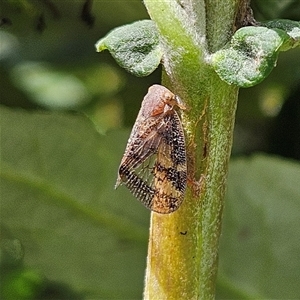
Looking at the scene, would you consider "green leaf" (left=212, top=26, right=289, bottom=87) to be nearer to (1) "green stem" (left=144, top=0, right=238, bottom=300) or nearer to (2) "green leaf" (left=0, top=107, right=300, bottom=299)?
(1) "green stem" (left=144, top=0, right=238, bottom=300)

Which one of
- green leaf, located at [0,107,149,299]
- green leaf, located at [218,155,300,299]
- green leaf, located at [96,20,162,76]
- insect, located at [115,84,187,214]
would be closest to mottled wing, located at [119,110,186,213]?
insect, located at [115,84,187,214]

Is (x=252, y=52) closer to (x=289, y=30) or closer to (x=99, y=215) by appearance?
(x=289, y=30)

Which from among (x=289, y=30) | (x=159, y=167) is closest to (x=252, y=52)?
(x=289, y=30)

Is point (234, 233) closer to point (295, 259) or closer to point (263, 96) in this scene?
point (295, 259)

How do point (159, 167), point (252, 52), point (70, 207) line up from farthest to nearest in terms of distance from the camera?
1. point (70, 207)
2. point (159, 167)
3. point (252, 52)

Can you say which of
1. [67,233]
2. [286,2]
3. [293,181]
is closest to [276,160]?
[293,181]

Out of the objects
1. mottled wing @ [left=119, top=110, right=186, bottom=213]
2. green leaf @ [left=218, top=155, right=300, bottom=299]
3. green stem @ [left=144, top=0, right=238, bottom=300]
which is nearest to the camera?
green stem @ [left=144, top=0, right=238, bottom=300]
